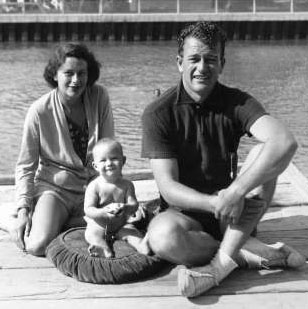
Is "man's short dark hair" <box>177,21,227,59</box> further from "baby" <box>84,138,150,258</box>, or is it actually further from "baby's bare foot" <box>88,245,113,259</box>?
"baby's bare foot" <box>88,245,113,259</box>

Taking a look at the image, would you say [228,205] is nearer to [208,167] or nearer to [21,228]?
[208,167]

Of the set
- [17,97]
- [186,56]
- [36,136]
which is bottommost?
[17,97]

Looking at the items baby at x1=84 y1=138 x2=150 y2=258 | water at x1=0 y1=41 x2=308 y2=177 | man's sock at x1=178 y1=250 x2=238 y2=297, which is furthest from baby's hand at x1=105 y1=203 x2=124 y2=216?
water at x1=0 y1=41 x2=308 y2=177

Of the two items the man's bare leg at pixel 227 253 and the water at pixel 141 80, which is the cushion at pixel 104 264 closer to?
the man's bare leg at pixel 227 253

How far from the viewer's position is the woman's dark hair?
14.2ft

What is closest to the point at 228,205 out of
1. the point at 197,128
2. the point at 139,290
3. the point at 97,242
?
the point at 197,128

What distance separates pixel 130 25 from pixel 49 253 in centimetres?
2379

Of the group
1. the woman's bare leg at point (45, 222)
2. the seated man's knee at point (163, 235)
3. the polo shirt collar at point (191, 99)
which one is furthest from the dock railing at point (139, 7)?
the seated man's knee at point (163, 235)

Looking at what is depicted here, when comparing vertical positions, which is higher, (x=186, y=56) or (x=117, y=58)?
(x=186, y=56)

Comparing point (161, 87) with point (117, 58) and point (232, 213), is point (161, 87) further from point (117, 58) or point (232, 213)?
point (232, 213)

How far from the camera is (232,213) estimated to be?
3436 millimetres

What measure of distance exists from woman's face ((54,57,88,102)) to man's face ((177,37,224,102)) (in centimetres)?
83

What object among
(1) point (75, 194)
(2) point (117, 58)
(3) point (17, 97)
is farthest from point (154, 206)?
(2) point (117, 58)

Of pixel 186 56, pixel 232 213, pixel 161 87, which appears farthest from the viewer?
pixel 161 87
